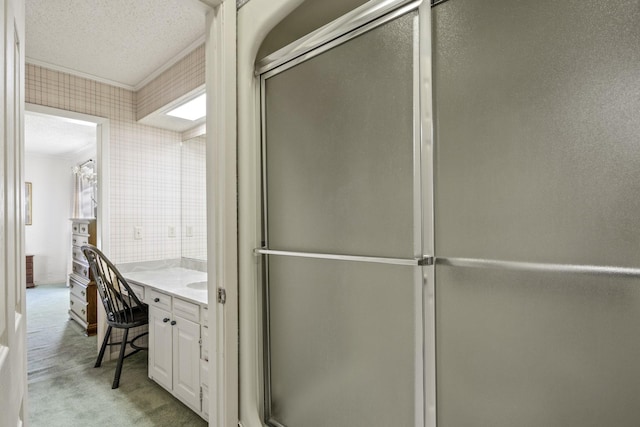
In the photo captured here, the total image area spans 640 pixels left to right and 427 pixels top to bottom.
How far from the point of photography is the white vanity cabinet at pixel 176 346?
197cm

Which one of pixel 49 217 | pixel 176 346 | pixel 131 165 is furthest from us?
pixel 49 217

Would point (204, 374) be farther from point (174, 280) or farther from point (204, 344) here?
point (174, 280)

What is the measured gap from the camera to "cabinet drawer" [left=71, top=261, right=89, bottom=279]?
3.69m

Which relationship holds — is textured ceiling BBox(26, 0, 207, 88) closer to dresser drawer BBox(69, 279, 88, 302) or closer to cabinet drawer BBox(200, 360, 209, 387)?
cabinet drawer BBox(200, 360, 209, 387)

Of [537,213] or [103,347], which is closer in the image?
[537,213]

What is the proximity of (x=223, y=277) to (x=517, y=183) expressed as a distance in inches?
43.4

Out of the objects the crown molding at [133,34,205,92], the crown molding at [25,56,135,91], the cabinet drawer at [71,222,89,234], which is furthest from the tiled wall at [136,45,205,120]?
the cabinet drawer at [71,222,89,234]

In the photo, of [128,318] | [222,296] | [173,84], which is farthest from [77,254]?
[222,296]

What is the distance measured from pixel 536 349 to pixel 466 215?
343 millimetres

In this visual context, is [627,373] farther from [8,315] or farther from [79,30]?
[79,30]

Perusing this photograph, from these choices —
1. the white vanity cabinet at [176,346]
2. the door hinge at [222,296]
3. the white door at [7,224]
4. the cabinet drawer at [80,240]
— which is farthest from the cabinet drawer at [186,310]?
the cabinet drawer at [80,240]

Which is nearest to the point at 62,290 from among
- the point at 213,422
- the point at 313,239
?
the point at 213,422

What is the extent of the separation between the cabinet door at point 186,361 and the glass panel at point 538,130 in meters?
1.71

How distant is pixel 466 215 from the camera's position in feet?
2.77
